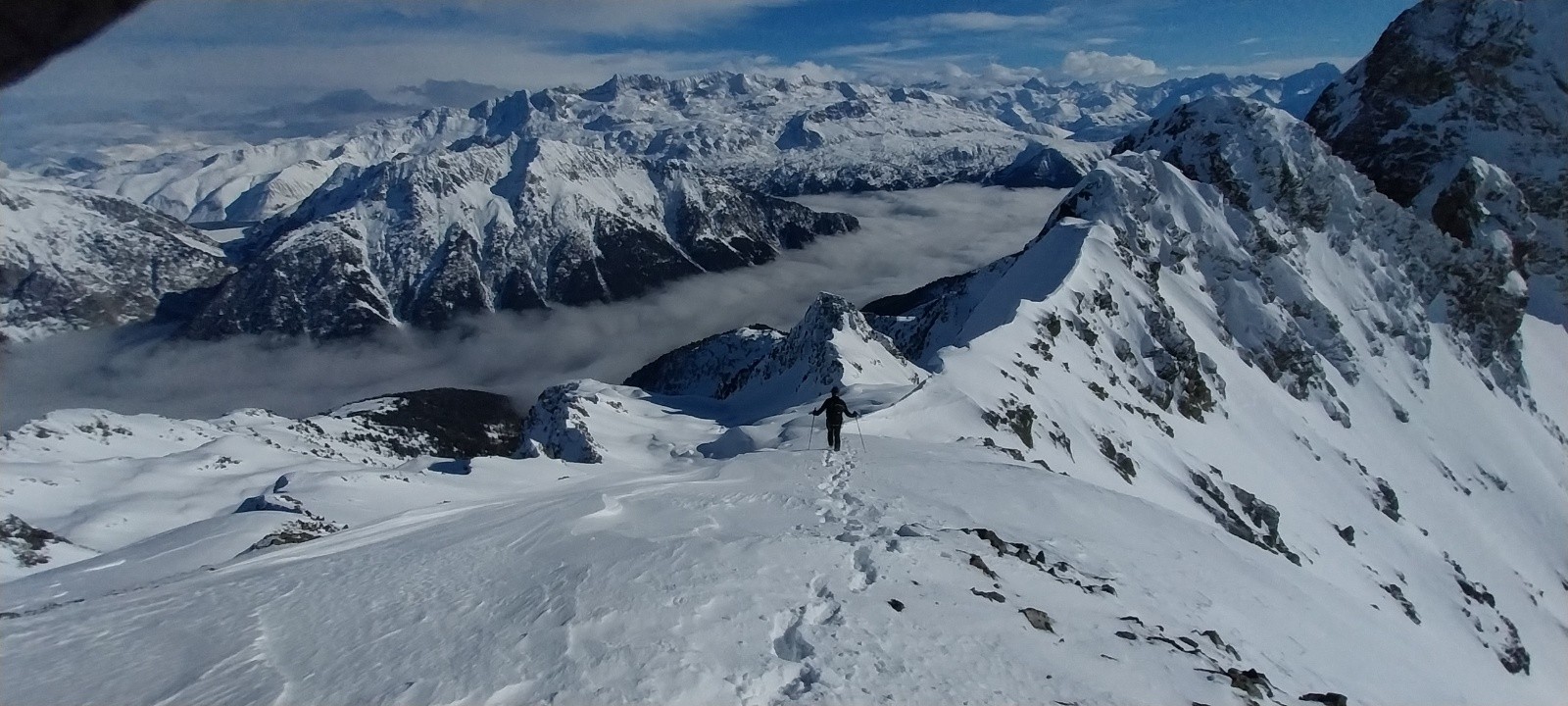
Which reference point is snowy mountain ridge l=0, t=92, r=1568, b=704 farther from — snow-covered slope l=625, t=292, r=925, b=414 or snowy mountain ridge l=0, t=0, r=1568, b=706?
snow-covered slope l=625, t=292, r=925, b=414

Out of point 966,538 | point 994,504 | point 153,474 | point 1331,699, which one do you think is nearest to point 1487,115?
point 994,504

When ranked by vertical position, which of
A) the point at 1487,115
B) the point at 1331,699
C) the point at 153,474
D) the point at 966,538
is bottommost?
the point at 153,474

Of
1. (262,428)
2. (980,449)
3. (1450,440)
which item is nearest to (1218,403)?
(1450,440)

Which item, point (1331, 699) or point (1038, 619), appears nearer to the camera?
point (1038, 619)

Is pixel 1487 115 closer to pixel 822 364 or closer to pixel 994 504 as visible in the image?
pixel 822 364

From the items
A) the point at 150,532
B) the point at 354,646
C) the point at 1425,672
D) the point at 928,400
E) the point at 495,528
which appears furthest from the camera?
the point at 150,532

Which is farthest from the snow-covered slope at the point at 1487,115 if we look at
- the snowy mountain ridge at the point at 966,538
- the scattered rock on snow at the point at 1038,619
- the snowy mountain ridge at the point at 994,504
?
the scattered rock on snow at the point at 1038,619

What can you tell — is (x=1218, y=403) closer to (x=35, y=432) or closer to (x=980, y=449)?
(x=980, y=449)

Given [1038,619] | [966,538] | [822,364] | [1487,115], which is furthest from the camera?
[1487,115]
